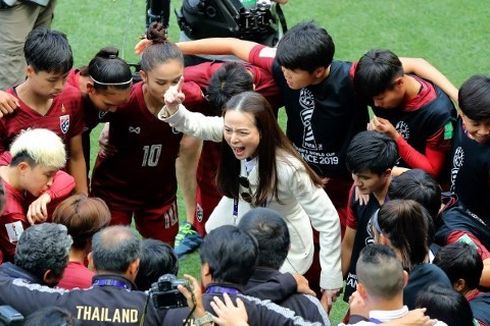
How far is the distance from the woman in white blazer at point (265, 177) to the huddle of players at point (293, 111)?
0.21 m

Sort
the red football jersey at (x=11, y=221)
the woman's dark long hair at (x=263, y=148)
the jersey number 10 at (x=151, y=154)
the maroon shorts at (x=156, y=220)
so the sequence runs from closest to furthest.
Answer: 1. the red football jersey at (x=11, y=221)
2. the woman's dark long hair at (x=263, y=148)
3. the jersey number 10 at (x=151, y=154)
4. the maroon shorts at (x=156, y=220)

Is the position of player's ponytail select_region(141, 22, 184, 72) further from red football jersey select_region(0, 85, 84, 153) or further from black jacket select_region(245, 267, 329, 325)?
black jacket select_region(245, 267, 329, 325)

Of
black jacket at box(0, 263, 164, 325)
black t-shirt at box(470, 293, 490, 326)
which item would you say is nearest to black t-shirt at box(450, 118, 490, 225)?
black t-shirt at box(470, 293, 490, 326)

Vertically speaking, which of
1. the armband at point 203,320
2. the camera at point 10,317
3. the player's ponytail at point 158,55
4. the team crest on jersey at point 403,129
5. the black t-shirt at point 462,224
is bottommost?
the black t-shirt at point 462,224

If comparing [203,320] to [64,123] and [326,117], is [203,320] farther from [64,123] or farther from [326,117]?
[326,117]

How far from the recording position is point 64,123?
4.84 metres

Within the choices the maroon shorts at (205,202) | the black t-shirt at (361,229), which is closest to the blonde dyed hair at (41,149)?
the maroon shorts at (205,202)

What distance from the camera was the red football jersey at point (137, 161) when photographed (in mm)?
5043

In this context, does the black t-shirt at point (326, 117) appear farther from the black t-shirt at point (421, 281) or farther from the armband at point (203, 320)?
the armband at point (203, 320)

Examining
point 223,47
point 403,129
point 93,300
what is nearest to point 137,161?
point 223,47

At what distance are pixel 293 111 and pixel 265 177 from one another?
2.43 ft

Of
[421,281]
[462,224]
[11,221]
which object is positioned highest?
[421,281]

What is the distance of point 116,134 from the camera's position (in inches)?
202

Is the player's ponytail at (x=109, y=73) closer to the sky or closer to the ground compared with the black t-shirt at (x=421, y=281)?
closer to the sky
